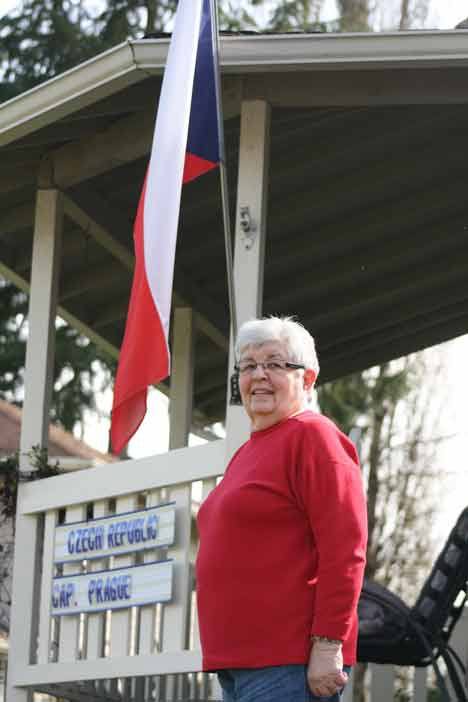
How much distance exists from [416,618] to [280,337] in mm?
2893

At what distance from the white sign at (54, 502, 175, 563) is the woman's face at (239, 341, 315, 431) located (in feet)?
7.93

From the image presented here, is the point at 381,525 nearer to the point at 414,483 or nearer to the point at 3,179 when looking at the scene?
the point at 414,483

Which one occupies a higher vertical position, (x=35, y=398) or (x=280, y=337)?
(x=35, y=398)

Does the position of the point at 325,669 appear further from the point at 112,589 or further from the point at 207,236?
the point at 207,236

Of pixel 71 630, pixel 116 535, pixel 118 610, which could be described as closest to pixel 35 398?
pixel 116 535

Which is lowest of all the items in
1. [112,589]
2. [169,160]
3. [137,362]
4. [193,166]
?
[112,589]

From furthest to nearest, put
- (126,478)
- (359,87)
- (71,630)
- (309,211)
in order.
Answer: (309,211) → (71,630) → (126,478) → (359,87)

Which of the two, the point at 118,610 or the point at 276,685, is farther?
the point at 118,610

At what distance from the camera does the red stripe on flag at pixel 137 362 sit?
5.82 metres

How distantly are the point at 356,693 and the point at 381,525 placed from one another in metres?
2.59

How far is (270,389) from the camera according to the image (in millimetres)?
4527

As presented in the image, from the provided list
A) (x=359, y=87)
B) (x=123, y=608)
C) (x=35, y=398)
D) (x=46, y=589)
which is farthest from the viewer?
(x=35, y=398)

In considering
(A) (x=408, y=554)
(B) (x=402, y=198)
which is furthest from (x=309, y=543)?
(A) (x=408, y=554)

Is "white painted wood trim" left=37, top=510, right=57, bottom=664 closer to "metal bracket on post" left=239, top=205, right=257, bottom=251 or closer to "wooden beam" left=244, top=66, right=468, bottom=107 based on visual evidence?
"metal bracket on post" left=239, top=205, right=257, bottom=251
